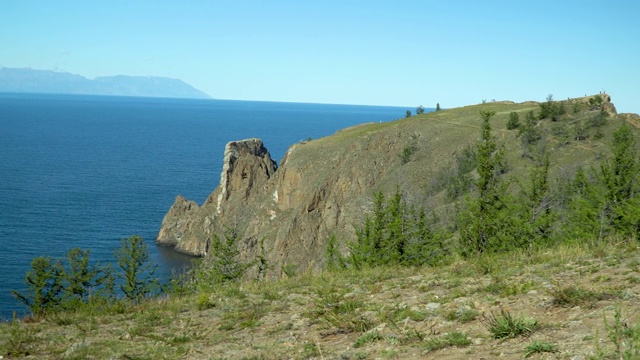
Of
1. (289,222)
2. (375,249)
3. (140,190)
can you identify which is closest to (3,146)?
(140,190)

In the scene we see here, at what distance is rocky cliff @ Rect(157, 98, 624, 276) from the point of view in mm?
76562

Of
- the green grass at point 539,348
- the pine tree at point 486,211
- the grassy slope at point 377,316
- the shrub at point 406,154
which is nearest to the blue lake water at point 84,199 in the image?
the shrub at point 406,154

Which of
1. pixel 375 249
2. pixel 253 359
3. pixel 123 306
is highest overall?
pixel 253 359

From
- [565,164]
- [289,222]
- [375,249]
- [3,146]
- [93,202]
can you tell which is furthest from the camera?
[3,146]

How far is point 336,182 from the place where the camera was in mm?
86812

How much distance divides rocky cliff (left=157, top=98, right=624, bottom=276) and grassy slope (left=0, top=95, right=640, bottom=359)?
161ft

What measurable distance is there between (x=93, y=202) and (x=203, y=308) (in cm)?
11336

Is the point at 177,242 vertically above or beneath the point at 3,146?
beneath

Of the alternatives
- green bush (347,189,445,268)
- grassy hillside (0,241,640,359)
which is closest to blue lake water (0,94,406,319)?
green bush (347,189,445,268)

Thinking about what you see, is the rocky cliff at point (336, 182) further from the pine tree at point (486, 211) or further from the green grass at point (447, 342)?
the green grass at point (447, 342)

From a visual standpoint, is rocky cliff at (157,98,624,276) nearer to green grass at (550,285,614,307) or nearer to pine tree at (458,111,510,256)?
pine tree at (458,111,510,256)

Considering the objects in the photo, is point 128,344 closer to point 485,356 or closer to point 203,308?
point 203,308

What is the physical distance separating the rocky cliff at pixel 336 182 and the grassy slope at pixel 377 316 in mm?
49166

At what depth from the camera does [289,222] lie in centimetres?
8575
